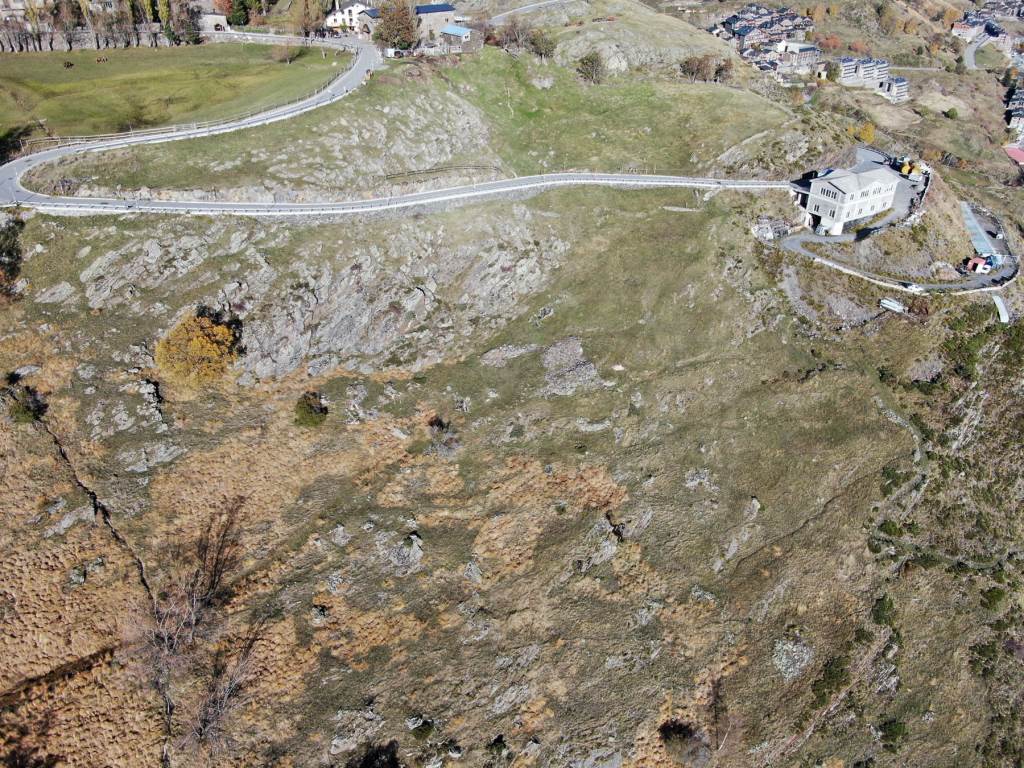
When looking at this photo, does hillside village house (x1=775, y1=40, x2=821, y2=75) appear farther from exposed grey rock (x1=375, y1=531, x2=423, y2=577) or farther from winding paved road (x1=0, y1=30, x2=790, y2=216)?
exposed grey rock (x1=375, y1=531, x2=423, y2=577)

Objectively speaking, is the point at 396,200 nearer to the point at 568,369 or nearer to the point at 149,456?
the point at 568,369

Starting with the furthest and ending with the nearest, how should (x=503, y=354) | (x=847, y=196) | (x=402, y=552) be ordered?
1. (x=847, y=196)
2. (x=503, y=354)
3. (x=402, y=552)

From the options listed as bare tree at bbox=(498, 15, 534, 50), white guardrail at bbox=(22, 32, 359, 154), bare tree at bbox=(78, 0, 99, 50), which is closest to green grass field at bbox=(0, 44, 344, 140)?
white guardrail at bbox=(22, 32, 359, 154)

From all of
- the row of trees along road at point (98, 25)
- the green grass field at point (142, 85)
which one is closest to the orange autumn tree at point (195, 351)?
the green grass field at point (142, 85)

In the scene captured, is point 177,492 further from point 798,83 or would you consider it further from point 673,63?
point 798,83

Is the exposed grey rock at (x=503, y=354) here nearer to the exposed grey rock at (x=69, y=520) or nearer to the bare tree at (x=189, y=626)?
the bare tree at (x=189, y=626)

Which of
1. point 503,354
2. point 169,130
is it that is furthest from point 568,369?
point 169,130

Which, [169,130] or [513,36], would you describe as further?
[513,36]
